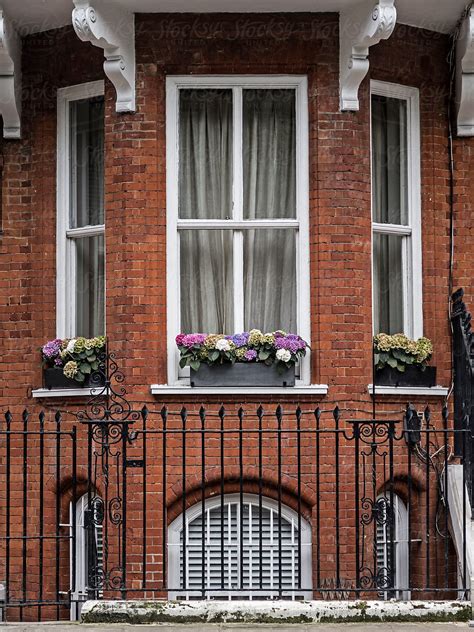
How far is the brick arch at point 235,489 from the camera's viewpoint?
10789mm

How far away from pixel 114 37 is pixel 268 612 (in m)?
5.02

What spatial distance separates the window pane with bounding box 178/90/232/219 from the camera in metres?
11.5

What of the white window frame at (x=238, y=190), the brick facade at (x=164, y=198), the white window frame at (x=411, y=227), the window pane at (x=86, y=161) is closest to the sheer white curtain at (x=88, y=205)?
the window pane at (x=86, y=161)

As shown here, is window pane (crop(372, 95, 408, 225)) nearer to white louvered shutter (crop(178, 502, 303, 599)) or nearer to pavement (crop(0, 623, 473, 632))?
white louvered shutter (crop(178, 502, 303, 599))

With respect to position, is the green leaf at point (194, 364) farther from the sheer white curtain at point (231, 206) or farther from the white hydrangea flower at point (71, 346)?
the white hydrangea flower at point (71, 346)

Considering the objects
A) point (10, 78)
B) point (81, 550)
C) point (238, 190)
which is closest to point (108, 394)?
point (81, 550)

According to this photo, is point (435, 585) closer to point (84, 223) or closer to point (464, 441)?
point (464, 441)

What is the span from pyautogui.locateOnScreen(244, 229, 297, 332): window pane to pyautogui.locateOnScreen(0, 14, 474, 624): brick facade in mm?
316

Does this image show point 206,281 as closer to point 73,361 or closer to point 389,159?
point 73,361

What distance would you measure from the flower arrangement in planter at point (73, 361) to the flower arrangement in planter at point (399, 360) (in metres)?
2.43

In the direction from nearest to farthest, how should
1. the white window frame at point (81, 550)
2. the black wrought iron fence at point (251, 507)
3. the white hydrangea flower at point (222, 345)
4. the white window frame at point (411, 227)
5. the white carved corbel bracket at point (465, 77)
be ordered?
the black wrought iron fence at point (251, 507)
the white hydrangea flower at point (222, 345)
the white carved corbel bracket at point (465, 77)
the white window frame at point (81, 550)
the white window frame at point (411, 227)

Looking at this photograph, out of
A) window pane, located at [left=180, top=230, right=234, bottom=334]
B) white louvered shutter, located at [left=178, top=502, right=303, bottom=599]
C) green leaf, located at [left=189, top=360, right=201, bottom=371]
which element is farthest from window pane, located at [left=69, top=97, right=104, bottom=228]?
white louvered shutter, located at [left=178, top=502, right=303, bottom=599]

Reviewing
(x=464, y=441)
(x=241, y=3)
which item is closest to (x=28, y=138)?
(x=241, y=3)

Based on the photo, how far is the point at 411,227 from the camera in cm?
1171
